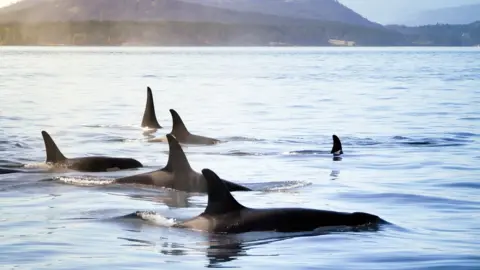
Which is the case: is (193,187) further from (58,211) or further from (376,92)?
(376,92)

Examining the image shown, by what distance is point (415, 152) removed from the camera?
23844mm

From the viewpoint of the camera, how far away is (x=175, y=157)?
1559 cm

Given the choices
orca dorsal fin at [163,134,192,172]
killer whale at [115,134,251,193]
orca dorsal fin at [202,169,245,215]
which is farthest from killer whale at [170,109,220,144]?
orca dorsal fin at [202,169,245,215]

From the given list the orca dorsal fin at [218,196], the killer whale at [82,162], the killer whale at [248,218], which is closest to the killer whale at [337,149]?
the killer whale at [82,162]

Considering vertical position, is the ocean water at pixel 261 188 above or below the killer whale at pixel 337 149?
below

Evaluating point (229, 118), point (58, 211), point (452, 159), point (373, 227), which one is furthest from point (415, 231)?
point (229, 118)

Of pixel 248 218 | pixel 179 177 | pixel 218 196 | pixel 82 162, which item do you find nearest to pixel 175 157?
pixel 179 177

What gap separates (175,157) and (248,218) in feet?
12.0

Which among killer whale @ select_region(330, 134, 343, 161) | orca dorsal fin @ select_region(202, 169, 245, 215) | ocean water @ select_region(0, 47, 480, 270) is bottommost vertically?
ocean water @ select_region(0, 47, 480, 270)

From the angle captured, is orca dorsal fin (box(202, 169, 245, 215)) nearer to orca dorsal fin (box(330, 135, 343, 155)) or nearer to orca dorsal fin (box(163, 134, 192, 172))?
orca dorsal fin (box(163, 134, 192, 172))

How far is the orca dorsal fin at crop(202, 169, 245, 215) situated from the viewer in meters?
11.7

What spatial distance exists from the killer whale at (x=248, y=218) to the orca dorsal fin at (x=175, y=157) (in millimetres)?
2730

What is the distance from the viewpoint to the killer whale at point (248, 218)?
11.9 metres

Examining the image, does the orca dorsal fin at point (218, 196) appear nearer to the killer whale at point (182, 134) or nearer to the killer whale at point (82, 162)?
the killer whale at point (82, 162)
